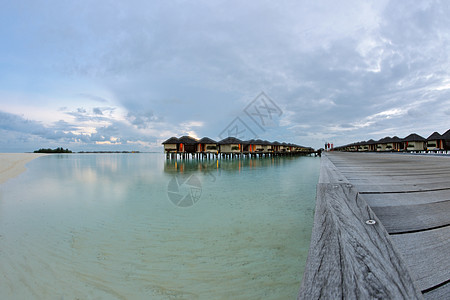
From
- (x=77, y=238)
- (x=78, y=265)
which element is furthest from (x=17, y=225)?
(x=78, y=265)

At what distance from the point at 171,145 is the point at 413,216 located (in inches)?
1330

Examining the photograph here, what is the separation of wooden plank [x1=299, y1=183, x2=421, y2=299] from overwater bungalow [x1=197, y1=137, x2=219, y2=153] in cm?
3354

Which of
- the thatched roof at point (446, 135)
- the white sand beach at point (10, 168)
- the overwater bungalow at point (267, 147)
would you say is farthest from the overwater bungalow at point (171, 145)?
the thatched roof at point (446, 135)

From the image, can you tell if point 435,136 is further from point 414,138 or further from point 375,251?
point 375,251

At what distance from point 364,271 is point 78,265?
3.07m

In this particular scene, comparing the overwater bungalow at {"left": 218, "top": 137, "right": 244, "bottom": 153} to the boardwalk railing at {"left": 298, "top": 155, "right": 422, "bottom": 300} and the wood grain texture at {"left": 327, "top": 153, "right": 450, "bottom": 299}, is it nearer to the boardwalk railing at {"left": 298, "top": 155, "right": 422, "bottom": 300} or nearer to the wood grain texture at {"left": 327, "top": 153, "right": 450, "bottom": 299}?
the wood grain texture at {"left": 327, "top": 153, "right": 450, "bottom": 299}

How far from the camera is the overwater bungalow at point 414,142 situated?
30594mm

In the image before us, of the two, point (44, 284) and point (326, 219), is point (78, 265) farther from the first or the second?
point (326, 219)

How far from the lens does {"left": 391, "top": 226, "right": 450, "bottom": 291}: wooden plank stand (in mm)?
743

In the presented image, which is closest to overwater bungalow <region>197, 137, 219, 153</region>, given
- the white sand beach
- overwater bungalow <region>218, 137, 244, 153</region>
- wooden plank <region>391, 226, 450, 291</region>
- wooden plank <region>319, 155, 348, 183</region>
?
overwater bungalow <region>218, 137, 244, 153</region>

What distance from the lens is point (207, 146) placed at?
114 feet

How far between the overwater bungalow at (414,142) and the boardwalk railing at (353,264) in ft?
137

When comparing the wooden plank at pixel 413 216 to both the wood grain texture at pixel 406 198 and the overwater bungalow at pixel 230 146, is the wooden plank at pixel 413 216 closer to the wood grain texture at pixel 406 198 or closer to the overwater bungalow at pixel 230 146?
the wood grain texture at pixel 406 198

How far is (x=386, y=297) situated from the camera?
0.51 meters
